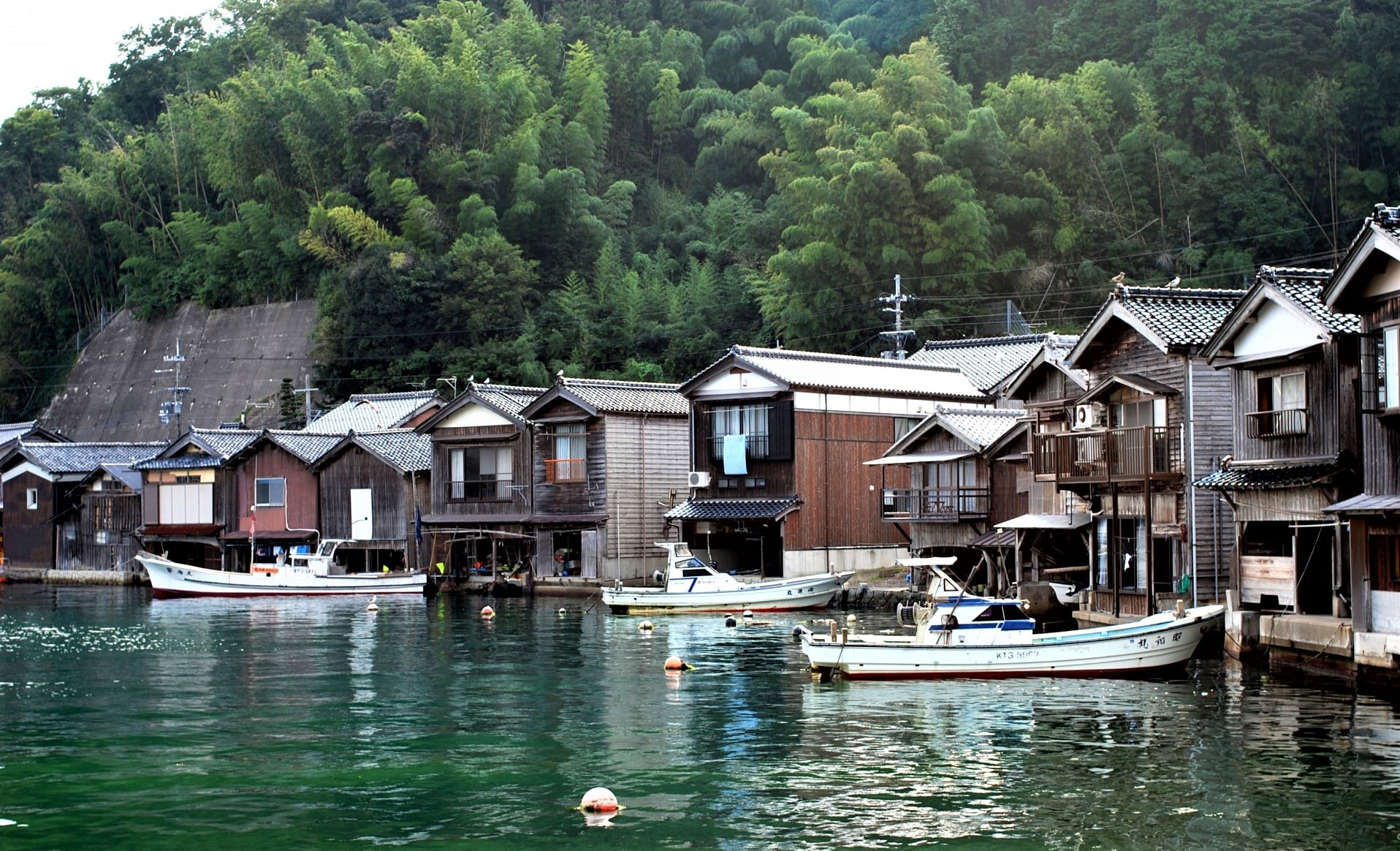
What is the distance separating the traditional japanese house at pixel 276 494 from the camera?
209 ft

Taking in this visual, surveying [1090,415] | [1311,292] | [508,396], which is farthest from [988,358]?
[1311,292]

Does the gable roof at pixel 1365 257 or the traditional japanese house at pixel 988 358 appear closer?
the gable roof at pixel 1365 257

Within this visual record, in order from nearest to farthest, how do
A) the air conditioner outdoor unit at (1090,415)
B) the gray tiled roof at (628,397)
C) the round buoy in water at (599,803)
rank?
the round buoy in water at (599,803) < the air conditioner outdoor unit at (1090,415) < the gray tiled roof at (628,397)

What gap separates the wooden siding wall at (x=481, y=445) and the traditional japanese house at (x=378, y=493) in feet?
3.15

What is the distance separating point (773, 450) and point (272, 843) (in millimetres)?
34354

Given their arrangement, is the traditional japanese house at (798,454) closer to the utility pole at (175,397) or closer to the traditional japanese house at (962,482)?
the traditional japanese house at (962,482)

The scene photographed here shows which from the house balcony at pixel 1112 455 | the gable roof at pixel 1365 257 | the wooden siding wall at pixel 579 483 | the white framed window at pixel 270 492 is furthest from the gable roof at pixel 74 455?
the gable roof at pixel 1365 257

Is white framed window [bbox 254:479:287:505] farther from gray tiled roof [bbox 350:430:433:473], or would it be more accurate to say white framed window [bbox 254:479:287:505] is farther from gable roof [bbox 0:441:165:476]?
gable roof [bbox 0:441:165:476]

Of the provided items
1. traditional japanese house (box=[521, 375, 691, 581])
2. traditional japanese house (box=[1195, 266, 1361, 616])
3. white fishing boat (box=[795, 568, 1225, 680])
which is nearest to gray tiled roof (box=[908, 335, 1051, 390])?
traditional japanese house (box=[521, 375, 691, 581])

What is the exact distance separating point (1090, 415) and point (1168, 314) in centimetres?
320

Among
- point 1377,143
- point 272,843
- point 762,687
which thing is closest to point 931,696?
point 762,687

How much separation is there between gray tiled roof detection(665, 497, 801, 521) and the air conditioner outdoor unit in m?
13.9

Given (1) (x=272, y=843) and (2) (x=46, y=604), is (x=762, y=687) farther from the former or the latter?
(2) (x=46, y=604)

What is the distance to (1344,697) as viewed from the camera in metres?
25.7
